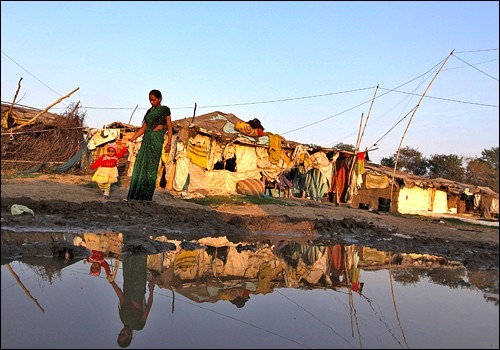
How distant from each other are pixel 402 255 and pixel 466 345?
13.6 ft

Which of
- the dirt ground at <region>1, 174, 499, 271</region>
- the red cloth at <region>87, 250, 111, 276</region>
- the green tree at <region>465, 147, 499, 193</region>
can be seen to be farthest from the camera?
the green tree at <region>465, 147, 499, 193</region>

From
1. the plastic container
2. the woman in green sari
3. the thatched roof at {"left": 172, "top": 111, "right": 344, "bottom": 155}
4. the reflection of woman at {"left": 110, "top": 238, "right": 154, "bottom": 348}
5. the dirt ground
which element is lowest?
the reflection of woman at {"left": 110, "top": 238, "right": 154, "bottom": 348}

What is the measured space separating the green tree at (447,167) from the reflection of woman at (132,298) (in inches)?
1537

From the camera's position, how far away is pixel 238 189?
17.0 metres

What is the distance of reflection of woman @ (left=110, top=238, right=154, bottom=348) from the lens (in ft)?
9.12

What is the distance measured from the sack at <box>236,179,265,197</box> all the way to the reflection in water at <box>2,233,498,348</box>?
32.5 feet

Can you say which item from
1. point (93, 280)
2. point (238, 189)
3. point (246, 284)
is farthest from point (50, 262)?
point (238, 189)

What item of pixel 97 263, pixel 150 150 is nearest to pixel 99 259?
pixel 97 263

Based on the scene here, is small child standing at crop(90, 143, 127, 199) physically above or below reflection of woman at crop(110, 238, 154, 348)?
above

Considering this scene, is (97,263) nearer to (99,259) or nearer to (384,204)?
(99,259)

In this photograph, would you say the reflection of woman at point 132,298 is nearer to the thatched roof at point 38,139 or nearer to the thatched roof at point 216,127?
the thatched roof at point 216,127

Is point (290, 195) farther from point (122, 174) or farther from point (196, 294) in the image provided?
point (196, 294)

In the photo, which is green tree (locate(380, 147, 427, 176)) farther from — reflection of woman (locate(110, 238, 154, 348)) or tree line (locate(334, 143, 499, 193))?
reflection of woman (locate(110, 238, 154, 348))

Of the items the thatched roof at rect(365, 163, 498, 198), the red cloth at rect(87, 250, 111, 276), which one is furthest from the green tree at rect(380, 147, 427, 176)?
the red cloth at rect(87, 250, 111, 276)
